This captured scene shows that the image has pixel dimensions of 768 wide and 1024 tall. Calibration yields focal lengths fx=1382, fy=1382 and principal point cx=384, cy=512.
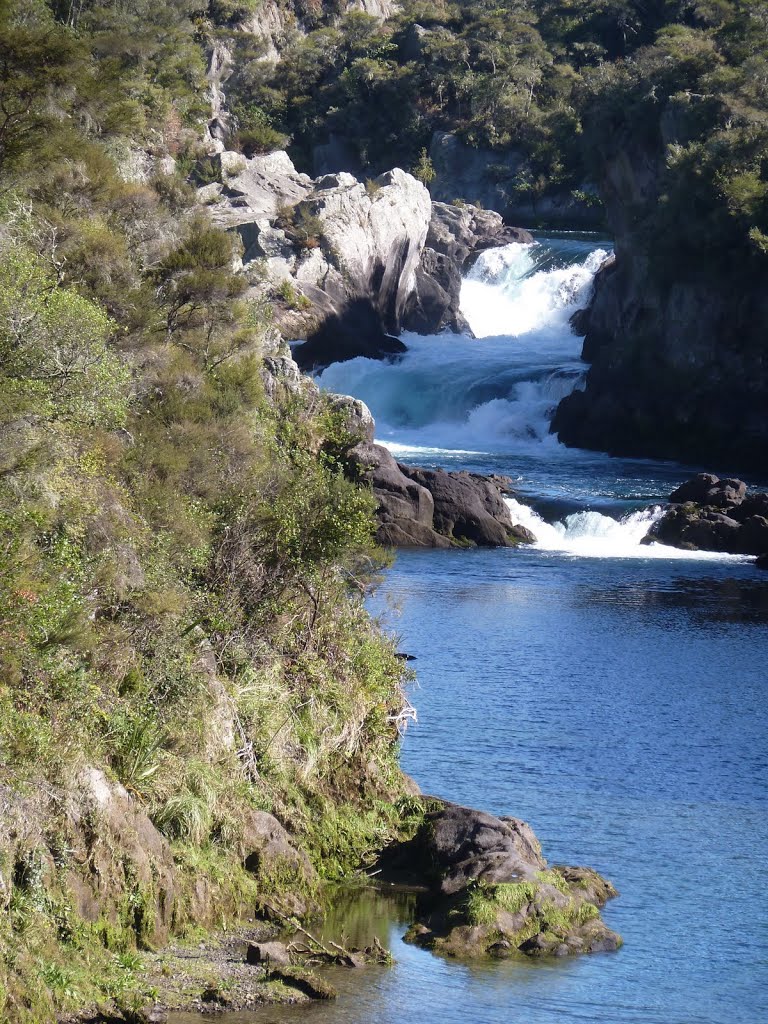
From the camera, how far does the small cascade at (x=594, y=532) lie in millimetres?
52281

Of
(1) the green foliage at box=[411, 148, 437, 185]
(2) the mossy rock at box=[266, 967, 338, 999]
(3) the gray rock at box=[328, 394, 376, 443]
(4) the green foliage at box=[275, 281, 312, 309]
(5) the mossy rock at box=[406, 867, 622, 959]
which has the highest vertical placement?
(1) the green foliage at box=[411, 148, 437, 185]

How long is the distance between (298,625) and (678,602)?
24039 mm

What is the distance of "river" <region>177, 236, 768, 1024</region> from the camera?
16.9 metres

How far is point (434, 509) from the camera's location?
171 ft

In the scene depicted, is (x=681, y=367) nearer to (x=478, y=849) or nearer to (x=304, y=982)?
(x=478, y=849)

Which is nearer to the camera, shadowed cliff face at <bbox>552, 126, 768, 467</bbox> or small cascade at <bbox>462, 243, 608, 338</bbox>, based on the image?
shadowed cliff face at <bbox>552, 126, 768, 467</bbox>

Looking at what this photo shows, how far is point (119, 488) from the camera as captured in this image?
20844 mm

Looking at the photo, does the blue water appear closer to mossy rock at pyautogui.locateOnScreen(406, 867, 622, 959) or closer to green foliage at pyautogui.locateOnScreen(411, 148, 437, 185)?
mossy rock at pyautogui.locateOnScreen(406, 867, 622, 959)

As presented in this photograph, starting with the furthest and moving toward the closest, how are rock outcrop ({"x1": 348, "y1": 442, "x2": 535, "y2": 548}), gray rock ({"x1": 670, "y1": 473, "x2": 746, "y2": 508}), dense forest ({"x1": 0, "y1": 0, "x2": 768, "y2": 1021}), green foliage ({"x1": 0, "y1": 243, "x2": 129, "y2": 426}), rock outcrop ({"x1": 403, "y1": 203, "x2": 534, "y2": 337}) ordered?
rock outcrop ({"x1": 403, "y1": 203, "x2": 534, "y2": 337})
gray rock ({"x1": 670, "y1": 473, "x2": 746, "y2": 508})
rock outcrop ({"x1": 348, "y1": 442, "x2": 535, "y2": 548})
green foliage ({"x1": 0, "y1": 243, "x2": 129, "y2": 426})
dense forest ({"x1": 0, "y1": 0, "x2": 768, "y2": 1021})

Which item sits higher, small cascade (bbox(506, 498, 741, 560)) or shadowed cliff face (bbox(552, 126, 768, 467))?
shadowed cliff face (bbox(552, 126, 768, 467))

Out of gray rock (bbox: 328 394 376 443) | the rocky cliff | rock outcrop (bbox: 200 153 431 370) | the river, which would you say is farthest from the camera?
the rocky cliff

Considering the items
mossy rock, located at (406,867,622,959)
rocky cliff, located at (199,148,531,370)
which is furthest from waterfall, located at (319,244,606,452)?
mossy rock, located at (406,867,622,959)

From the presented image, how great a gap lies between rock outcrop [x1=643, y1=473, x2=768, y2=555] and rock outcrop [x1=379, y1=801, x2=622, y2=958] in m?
31.8

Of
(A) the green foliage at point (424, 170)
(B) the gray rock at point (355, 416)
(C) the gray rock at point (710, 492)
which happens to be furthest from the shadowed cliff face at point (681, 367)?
(A) the green foliage at point (424, 170)
